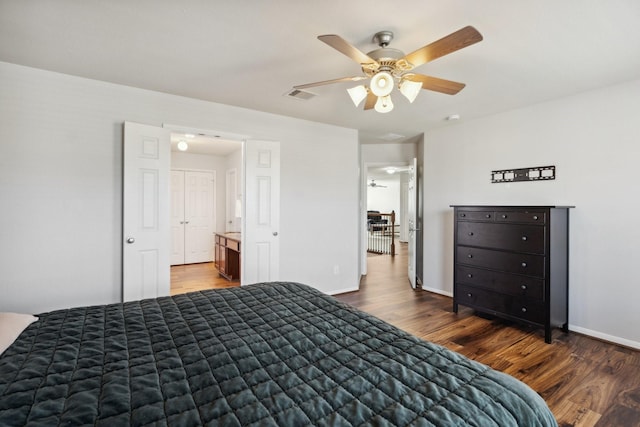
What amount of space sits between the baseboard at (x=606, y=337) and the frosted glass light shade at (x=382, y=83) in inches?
126

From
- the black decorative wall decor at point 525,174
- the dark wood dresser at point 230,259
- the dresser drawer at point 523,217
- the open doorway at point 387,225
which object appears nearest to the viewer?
the dresser drawer at point 523,217

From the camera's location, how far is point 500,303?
3.37m

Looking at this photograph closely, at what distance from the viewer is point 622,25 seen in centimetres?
201

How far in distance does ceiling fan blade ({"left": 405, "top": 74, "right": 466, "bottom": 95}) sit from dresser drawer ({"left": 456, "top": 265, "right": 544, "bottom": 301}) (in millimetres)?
2090

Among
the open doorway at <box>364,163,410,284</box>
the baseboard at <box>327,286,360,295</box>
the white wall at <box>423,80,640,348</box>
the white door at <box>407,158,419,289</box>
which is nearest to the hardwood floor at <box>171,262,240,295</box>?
the baseboard at <box>327,286,360,295</box>

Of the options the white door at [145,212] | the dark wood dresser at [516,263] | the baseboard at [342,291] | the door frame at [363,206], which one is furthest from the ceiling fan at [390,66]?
the door frame at [363,206]

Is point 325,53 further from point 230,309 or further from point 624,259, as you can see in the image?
point 624,259

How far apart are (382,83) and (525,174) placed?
2587 mm

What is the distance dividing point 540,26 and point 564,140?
1797 millimetres

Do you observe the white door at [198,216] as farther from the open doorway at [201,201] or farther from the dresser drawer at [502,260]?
→ the dresser drawer at [502,260]

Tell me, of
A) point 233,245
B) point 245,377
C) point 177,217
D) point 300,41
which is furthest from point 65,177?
point 177,217

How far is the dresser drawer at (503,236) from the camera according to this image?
10.0ft

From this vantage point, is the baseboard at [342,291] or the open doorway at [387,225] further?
the open doorway at [387,225]

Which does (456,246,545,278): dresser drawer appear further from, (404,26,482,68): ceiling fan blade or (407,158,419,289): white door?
(404,26,482,68): ceiling fan blade
